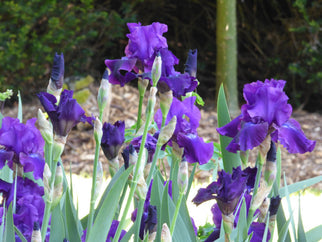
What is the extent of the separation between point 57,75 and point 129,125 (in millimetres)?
3790

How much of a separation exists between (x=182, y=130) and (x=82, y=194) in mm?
2271

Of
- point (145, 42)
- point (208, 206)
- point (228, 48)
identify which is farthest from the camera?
point (228, 48)

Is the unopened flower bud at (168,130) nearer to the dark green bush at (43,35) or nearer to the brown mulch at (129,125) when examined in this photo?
the brown mulch at (129,125)

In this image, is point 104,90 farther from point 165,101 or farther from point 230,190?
point 230,190

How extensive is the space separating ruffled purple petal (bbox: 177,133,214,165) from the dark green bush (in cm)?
402

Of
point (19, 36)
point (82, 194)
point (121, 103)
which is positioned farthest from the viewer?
point (121, 103)

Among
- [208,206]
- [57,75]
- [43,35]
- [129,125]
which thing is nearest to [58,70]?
[57,75]

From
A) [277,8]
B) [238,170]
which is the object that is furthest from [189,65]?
[277,8]

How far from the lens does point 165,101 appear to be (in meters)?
0.89

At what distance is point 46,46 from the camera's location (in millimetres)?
4891

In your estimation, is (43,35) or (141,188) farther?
(43,35)

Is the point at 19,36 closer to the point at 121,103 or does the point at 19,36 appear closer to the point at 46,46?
the point at 46,46

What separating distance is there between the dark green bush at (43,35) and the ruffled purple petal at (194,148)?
4016 millimetres

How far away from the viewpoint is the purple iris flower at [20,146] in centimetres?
97
